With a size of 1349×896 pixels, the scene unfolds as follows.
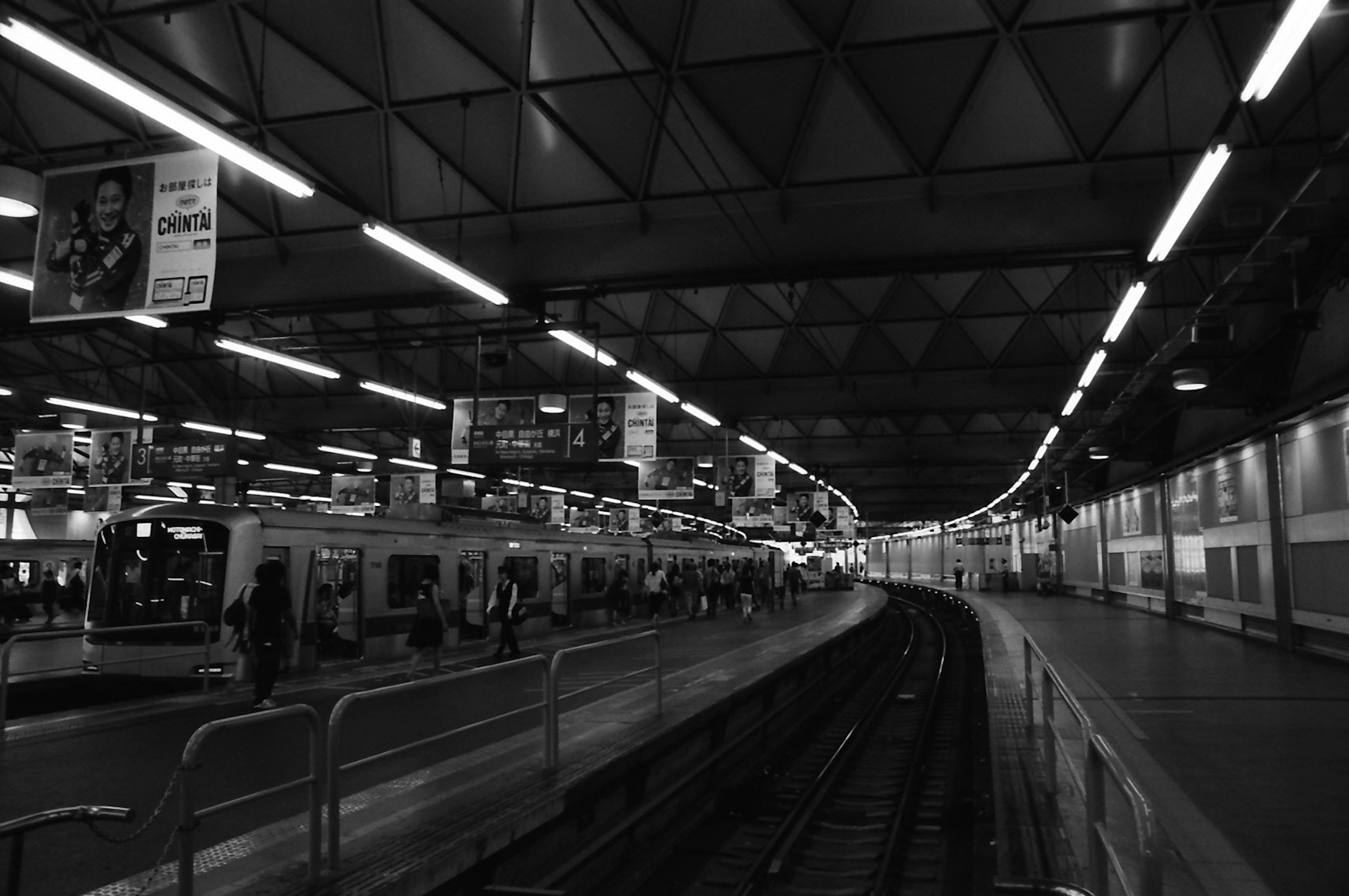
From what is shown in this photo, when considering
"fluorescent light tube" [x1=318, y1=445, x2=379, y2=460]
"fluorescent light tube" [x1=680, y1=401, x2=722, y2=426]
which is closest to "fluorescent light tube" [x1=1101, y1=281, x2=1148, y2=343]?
"fluorescent light tube" [x1=680, y1=401, x2=722, y2=426]

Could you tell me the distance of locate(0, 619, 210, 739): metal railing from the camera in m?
10.3

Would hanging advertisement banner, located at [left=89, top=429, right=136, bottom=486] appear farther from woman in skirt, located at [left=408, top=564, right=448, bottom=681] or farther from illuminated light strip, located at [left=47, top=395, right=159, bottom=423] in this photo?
woman in skirt, located at [left=408, top=564, right=448, bottom=681]

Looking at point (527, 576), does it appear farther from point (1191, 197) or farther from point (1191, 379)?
point (1191, 197)

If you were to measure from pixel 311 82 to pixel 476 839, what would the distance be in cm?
1049

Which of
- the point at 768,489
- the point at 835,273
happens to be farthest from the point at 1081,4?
the point at 768,489

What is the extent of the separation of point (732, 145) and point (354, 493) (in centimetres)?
2207

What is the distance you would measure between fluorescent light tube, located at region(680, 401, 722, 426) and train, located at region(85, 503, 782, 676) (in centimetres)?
502

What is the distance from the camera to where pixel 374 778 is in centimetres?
841

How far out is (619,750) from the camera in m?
9.37

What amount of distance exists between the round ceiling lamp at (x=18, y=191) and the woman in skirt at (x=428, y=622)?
7.25 m

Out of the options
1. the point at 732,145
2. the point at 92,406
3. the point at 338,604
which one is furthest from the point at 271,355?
the point at 732,145

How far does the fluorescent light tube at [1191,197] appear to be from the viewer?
8.46 m

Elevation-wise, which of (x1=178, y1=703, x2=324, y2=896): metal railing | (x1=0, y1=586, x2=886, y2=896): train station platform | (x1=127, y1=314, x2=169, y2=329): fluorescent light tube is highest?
(x1=127, y1=314, x2=169, y2=329): fluorescent light tube

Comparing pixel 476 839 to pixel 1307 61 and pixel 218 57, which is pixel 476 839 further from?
pixel 1307 61
